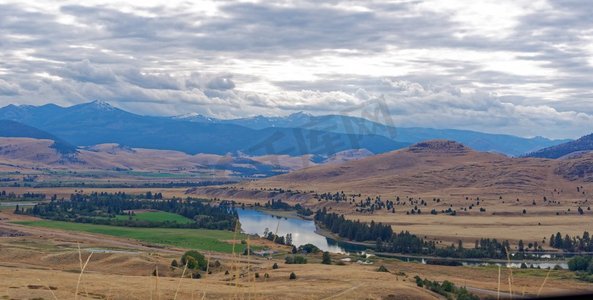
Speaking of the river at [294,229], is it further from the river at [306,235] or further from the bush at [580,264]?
the bush at [580,264]

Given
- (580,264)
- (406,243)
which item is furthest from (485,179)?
(580,264)

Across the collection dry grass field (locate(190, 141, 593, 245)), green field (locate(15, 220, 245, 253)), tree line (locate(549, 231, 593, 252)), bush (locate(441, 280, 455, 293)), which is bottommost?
bush (locate(441, 280, 455, 293))

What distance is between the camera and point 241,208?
456ft

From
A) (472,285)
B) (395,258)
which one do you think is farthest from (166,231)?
(472,285)

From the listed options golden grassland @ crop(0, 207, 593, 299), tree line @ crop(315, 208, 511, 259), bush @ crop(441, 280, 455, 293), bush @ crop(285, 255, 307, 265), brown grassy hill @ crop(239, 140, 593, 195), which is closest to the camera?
golden grassland @ crop(0, 207, 593, 299)

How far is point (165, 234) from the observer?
318 ft

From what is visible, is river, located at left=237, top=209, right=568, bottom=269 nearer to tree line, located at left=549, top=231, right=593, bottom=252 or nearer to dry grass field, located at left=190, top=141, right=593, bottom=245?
tree line, located at left=549, top=231, right=593, bottom=252

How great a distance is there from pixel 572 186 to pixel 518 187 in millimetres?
11878

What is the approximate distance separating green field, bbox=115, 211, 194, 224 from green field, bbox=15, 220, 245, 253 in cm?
986

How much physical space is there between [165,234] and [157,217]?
2215 centimetres

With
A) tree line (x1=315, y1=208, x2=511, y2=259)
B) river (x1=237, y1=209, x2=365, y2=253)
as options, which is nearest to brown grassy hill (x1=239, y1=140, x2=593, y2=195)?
river (x1=237, y1=209, x2=365, y2=253)

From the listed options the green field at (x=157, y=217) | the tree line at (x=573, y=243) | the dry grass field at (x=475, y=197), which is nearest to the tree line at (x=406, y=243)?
the tree line at (x=573, y=243)

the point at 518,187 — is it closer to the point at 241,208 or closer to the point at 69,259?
the point at 241,208

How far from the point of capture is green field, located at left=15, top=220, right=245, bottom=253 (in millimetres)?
87375
